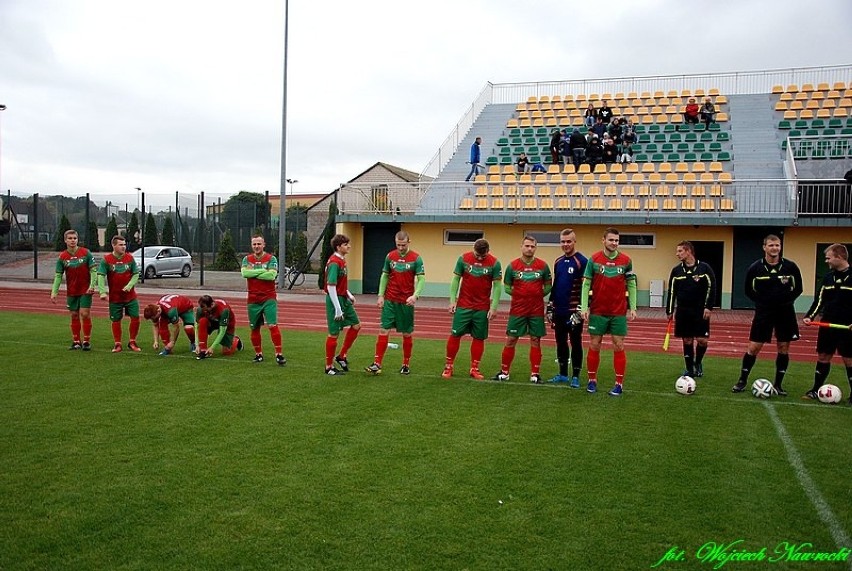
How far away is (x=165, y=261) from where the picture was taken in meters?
31.0

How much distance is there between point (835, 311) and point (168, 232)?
2928cm

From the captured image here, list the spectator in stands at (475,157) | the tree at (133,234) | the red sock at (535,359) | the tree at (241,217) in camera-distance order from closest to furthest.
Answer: the red sock at (535,359) < the spectator in stands at (475,157) < the tree at (241,217) < the tree at (133,234)

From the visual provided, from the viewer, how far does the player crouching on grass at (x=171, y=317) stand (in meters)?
10.7

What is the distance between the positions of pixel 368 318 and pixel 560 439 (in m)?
12.1

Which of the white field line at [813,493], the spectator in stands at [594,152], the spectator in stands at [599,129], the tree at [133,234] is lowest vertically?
the white field line at [813,493]

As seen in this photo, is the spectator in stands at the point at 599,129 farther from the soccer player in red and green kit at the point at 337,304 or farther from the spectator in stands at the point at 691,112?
the soccer player in red and green kit at the point at 337,304

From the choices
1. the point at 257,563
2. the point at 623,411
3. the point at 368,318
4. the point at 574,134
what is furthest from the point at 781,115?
the point at 257,563

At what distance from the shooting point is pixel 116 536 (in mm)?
4160

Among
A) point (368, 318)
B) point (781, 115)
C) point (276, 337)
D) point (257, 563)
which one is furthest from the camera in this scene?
point (781, 115)

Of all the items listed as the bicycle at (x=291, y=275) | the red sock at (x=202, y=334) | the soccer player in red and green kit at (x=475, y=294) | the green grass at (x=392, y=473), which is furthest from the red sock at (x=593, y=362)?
the bicycle at (x=291, y=275)

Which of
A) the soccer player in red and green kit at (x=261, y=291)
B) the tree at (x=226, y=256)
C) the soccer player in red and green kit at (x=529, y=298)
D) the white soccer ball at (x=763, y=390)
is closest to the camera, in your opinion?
the white soccer ball at (x=763, y=390)

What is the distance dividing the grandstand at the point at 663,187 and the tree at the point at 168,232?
1081 cm

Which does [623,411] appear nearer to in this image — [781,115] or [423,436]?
[423,436]

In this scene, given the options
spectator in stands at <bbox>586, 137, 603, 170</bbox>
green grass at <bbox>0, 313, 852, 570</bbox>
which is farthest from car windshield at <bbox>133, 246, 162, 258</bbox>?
green grass at <bbox>0, 313, 852, 570</bbox>
